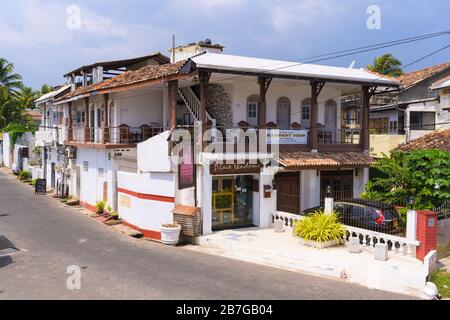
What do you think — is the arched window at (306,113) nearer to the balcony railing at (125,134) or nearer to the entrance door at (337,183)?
the entrance door at (337,183)

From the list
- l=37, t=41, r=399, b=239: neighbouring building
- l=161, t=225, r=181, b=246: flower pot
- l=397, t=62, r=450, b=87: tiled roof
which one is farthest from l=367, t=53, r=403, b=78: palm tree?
l=161, t=225, r=181, b=246: flower pot

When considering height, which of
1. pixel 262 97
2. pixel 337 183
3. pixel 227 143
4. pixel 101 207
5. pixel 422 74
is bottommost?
pixel 101 207

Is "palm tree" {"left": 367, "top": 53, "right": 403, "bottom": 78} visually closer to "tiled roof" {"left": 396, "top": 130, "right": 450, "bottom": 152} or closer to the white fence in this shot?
"tiled roof" {"left": 396, "top": 130, "right": 450, "bottom": 152}

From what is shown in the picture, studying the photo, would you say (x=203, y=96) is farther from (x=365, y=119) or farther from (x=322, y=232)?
(x=365, y=119)

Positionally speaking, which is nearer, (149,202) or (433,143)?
(149,202)

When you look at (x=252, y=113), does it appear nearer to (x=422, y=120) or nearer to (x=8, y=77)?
(x=422, y=120)

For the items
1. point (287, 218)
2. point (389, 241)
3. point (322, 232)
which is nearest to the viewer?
point (389, 241)

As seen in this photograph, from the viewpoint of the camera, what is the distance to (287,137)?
1864 cm

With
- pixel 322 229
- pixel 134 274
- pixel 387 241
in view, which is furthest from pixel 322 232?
pixel 134 274

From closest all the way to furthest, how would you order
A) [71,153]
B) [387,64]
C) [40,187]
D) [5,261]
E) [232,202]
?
[5,261], [232,202], [71,153], [40,187], [387,64]

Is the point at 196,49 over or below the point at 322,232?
over

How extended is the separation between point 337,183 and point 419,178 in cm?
613

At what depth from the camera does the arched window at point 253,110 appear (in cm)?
1920

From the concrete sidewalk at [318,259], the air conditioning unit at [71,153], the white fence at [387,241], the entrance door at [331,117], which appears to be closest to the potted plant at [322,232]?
the concrete sidewalk at [318,259]
